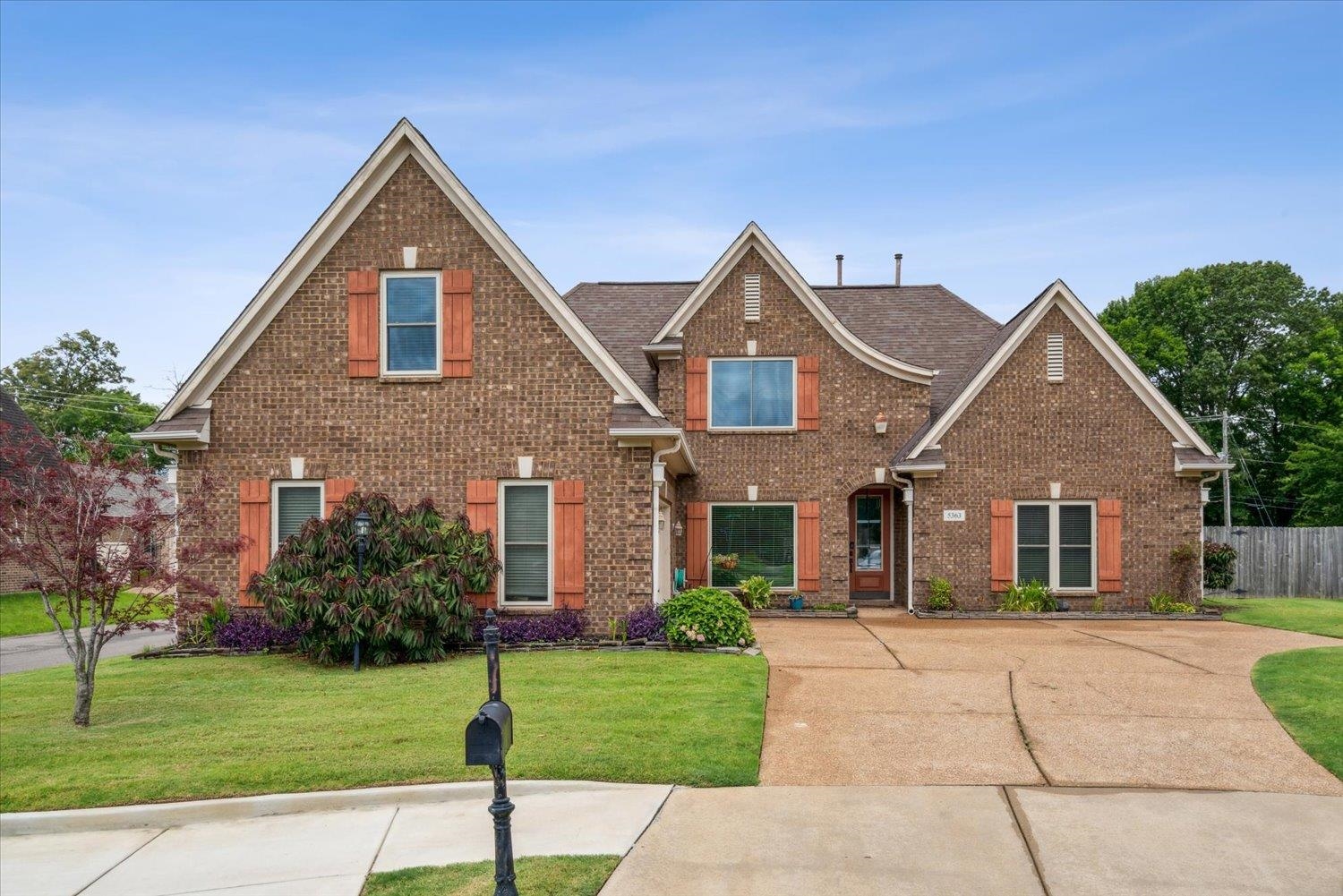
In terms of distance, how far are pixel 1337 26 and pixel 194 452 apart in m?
18.6

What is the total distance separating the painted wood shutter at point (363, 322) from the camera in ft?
42.4

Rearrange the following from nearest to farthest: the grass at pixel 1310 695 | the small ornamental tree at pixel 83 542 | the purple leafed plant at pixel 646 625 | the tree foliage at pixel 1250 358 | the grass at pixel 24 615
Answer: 1. the grass at pixel 1310 695
2. the small ornamental tree at pixel 83 542
3. the purple leafed plant at pixel 646 625
4. the grass at pixel 24 615
5. the tree foliage at pixel 1250 358

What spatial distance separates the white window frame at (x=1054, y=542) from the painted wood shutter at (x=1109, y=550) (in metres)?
0.12

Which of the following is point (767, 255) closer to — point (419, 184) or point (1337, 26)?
point (419, 184)

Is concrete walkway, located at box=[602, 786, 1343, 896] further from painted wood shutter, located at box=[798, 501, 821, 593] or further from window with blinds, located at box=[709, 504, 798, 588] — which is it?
window with blinds, located at box=[709, 504, 798, 588]

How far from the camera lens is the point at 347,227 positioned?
12891 millimetres

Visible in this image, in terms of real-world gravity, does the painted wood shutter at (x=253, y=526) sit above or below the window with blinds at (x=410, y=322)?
below

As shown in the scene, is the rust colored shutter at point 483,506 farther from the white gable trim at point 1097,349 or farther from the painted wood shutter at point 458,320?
the white gable trim at point 1097,349

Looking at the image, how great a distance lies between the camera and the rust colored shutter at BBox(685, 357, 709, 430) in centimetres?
1811

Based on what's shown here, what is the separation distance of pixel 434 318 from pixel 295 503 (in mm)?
3371

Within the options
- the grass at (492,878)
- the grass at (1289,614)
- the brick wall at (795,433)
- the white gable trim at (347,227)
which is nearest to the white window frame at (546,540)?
the white gable trim at (347,227)

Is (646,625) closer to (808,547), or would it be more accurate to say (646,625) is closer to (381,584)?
(381,584)

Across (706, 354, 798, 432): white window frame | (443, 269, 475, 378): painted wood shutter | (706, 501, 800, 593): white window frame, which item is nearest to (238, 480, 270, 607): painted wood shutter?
(443, 269, 475, 378): painted wood shutter

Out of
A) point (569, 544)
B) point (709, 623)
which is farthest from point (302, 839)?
point (569, 544)
